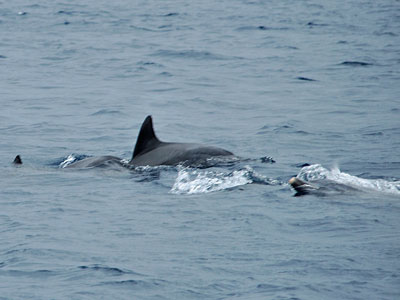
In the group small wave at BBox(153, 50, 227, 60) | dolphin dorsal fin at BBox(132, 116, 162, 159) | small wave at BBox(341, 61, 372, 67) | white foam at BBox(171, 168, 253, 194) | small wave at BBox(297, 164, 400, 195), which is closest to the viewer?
small wave at BBox(297, 164, 400, 195)

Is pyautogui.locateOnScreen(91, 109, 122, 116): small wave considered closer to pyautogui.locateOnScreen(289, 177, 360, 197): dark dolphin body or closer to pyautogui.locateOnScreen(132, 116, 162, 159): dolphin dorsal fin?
pyautogui.locateOnScreen(132, 116, 162, 159): dolphin dorsal fin

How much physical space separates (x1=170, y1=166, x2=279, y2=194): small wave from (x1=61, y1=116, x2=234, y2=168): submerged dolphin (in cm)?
73

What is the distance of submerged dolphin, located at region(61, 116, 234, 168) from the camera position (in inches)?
562

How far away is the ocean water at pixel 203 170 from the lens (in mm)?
8742

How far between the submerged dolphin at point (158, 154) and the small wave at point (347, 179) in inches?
58.4

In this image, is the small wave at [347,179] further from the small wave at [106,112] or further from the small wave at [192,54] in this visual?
the small wave at [192,54]

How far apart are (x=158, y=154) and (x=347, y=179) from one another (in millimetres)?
3350

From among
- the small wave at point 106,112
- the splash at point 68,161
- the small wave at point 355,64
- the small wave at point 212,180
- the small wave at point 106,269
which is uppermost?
the small wave at point 106,269

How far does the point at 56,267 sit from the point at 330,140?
9463mm

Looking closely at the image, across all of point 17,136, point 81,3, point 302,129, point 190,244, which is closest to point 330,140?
point 302,129

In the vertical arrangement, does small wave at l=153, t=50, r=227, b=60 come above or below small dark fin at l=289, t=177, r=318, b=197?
below

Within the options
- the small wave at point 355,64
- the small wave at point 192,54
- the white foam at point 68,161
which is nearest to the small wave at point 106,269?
the white foam at point 68,161

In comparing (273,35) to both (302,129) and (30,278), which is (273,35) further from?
(30,278)

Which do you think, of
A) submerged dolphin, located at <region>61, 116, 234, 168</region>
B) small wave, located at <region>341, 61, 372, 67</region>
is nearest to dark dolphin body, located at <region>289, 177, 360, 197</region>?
submerged dolphin, located at <region>61, 116, 234, 168</region>
